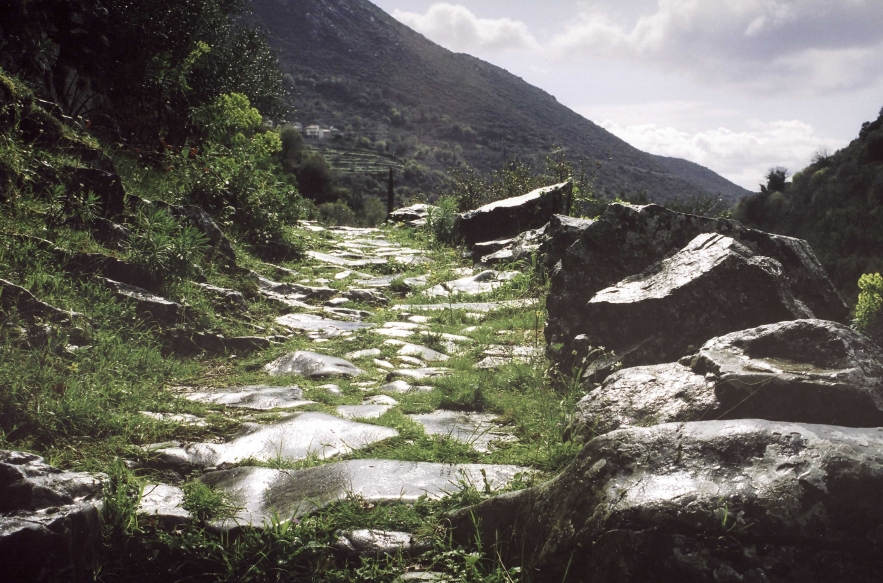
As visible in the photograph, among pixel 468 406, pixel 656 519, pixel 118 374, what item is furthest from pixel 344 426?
pixel 656 519

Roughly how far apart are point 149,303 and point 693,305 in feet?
12.1

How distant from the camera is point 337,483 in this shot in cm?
256

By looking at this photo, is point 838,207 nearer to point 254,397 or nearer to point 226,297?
point 226,297

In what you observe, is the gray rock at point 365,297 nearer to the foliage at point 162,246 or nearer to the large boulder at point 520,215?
the foliage at point 162,246

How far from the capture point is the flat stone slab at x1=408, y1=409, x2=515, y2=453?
3.18 m

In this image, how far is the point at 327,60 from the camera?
247ft

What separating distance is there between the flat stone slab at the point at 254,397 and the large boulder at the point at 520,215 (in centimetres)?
685

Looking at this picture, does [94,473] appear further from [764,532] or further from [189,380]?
[764,532]

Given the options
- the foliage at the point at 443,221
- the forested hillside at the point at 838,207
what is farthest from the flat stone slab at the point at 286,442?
the forested hillside at the point at 838,207

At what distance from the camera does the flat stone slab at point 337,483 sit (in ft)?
7.78

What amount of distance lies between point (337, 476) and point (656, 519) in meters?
1.41

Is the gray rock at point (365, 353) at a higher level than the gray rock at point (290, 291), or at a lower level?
lower

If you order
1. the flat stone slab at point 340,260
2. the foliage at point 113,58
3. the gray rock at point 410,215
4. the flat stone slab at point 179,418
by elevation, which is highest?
the foliage at point 113,58

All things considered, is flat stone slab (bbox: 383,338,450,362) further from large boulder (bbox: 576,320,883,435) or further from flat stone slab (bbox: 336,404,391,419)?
large boulder (bbox: 576,320,883,435)
